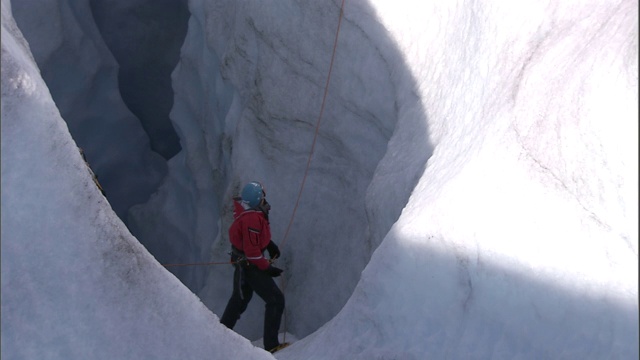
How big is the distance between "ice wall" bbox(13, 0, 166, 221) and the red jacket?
2.79m

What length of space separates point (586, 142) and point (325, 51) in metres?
2.60

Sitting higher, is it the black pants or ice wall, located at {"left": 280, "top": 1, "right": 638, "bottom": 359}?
ice wall, located at {"left": 280, "top": 1, "right": 638, "bottom": 359}

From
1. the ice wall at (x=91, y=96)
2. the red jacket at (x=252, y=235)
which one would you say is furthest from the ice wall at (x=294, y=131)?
the ice wall at (x=91, y=96)

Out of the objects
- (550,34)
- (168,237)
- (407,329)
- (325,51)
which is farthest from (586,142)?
(168,237)

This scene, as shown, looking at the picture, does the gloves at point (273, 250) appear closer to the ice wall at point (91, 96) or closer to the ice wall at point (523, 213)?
the ice wall at point (523, 213)

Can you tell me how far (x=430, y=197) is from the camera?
109 inches

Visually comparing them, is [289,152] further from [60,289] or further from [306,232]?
[60,289]

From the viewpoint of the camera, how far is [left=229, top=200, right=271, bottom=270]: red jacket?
3785mm

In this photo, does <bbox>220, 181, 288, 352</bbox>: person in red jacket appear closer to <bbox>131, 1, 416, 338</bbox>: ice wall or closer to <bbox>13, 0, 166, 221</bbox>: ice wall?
<bbox>131, 1, 416, 338</bbox>: ice wall

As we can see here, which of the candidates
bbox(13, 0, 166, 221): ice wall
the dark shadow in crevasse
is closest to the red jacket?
bbox(13, 0, 166, 221): ice wall

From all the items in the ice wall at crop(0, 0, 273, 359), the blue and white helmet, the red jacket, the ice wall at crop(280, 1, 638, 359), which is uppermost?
the ice wall at crop(280, 1, 638, 359)

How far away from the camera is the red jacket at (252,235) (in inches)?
149

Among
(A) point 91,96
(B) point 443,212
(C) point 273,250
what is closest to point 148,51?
(A) point 91,96

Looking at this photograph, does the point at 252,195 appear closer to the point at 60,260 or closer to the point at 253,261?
the point at 253,261
